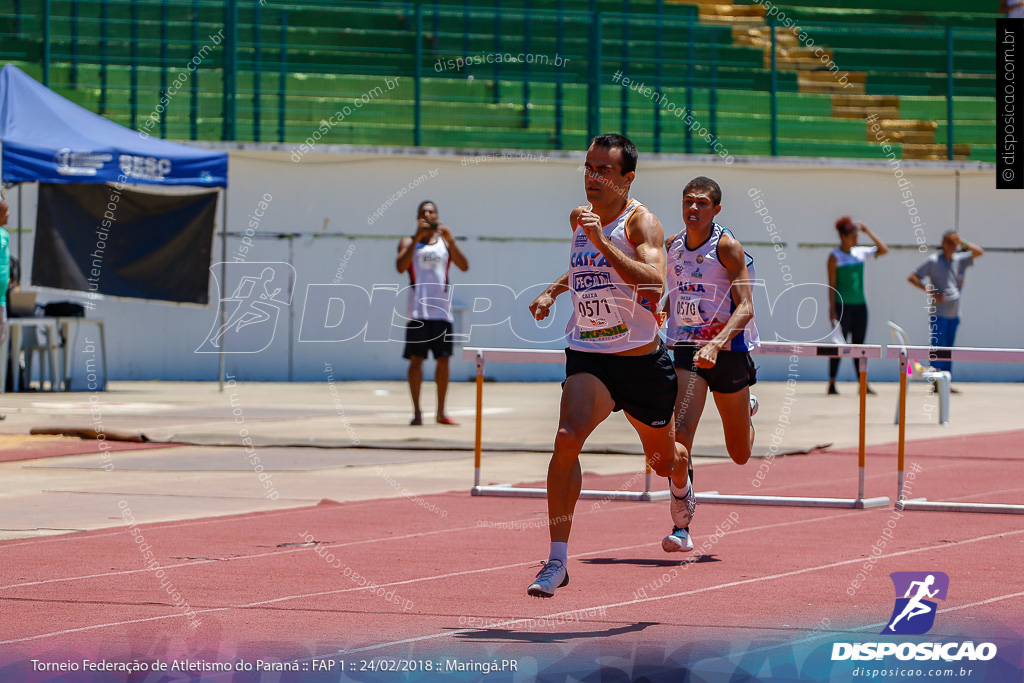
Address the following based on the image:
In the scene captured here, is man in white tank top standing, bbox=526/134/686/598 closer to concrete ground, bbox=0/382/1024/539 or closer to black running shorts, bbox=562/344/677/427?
black running shorts, bbox=562/344/677/427

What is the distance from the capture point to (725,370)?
7.50 meters

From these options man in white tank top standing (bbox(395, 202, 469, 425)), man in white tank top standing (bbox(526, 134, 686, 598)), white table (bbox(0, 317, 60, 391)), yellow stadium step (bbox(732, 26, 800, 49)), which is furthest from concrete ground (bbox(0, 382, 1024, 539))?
yellow stadium step (bbox(732, 26, 800, 49))

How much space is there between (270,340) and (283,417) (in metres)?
5.67

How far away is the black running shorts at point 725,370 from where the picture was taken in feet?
24.6

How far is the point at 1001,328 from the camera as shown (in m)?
21.8

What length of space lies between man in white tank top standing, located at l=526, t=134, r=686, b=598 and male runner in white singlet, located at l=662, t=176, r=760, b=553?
131 cm

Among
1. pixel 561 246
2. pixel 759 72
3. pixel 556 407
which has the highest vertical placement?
pixel 759 72

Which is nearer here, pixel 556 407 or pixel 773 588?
pixel 773 588

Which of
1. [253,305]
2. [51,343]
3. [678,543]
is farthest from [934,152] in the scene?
[678,543]

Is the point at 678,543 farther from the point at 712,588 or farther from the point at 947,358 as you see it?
the point at 947,358

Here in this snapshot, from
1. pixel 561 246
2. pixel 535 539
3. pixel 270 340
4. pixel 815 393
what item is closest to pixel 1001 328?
pixel 815 393

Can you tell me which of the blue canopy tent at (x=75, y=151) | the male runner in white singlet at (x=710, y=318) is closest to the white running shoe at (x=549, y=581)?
the male runner in white singlet at (x=710, y=318)

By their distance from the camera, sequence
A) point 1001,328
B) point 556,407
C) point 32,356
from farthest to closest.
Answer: point 1001,328, point 32,356, point 556,407

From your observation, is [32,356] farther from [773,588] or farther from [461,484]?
[773,588]
